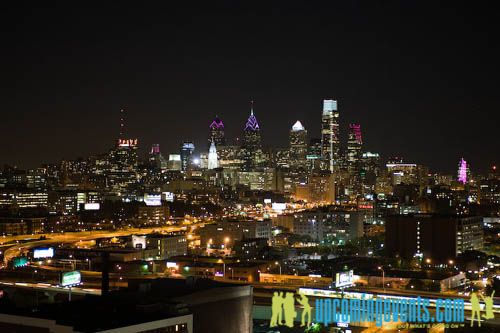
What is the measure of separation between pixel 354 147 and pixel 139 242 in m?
74.5

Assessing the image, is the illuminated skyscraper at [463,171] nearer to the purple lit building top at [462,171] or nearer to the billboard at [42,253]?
the purple lit building top at [462,171]

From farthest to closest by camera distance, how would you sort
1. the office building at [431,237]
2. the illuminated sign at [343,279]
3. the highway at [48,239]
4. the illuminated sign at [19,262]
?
the office building at [431,237], the highway at [48,239], the illuminated sign at [19,262], the illuminated sign at [343,279]

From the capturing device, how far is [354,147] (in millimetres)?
108875

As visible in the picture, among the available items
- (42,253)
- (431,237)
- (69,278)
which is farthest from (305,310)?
(431,237)

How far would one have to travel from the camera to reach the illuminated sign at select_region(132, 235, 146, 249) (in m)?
37.1

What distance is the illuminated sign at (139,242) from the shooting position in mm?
37094

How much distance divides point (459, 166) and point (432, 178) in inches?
192

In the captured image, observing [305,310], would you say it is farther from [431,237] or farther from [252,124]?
[252,124]

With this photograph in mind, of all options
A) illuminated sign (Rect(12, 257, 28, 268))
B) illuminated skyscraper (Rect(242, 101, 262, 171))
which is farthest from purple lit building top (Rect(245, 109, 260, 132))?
illuminated sign (Rect(12, 257, 28, 268))

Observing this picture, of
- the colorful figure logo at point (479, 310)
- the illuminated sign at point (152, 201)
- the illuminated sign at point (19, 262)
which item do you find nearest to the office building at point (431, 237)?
the illuminated sign at point (19, 262)

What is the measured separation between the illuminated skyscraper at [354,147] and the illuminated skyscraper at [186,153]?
83.8 ft

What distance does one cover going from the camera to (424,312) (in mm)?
17266

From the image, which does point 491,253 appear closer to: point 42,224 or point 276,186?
point 42,224

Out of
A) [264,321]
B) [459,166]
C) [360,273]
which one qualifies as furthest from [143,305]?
[459,166]
